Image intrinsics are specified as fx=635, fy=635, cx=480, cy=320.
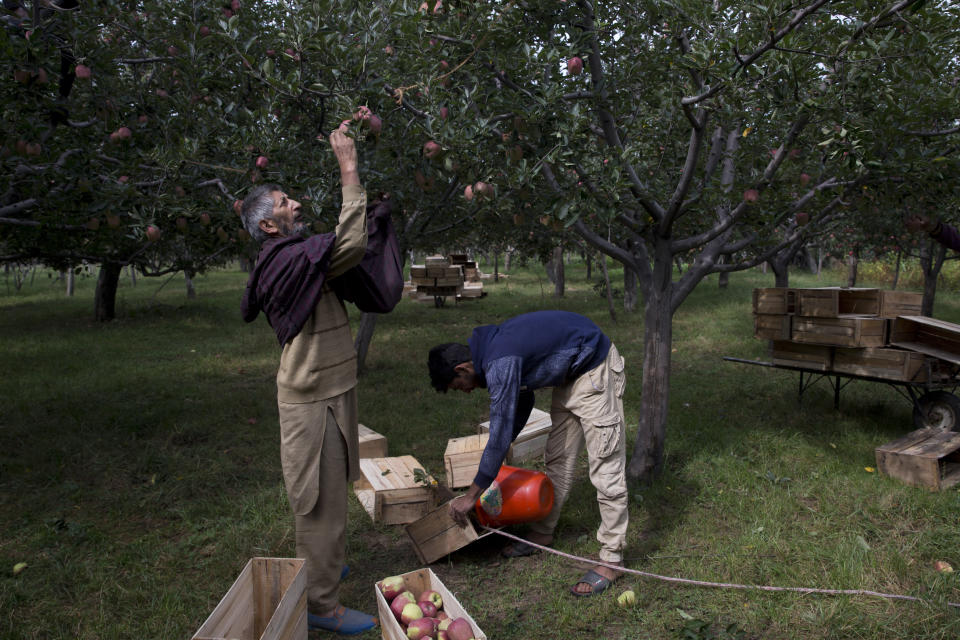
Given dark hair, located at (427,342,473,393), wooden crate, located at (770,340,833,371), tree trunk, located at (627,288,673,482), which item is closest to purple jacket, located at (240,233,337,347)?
dark hair, located at (427,342,473,393)

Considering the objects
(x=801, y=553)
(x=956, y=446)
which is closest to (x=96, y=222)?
(x=801, y=553)

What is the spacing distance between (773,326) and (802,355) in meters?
0.38

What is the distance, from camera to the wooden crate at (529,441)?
5.28 meters

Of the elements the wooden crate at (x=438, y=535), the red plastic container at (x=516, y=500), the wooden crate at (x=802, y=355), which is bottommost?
the wooden crate at (x=438, y=535)

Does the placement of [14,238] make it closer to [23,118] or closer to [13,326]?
[23,118]

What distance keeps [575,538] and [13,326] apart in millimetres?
14772

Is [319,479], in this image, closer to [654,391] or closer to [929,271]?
[654,391]

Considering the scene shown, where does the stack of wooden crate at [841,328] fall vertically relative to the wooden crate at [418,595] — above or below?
above

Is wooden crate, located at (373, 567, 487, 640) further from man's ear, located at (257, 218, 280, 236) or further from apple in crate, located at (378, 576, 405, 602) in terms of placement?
man's ear, located at (257, 218, 280, 236)

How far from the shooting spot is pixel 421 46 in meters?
3.62

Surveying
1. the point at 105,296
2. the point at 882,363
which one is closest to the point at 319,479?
the point at 882,363

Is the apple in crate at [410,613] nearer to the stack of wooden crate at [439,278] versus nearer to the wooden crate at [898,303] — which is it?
the wooden crate at [898,303]

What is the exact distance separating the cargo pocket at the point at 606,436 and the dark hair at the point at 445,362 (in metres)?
0.82

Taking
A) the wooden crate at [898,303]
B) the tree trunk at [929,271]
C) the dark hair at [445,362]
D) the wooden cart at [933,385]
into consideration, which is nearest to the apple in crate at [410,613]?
the dark hair at [445,362]
